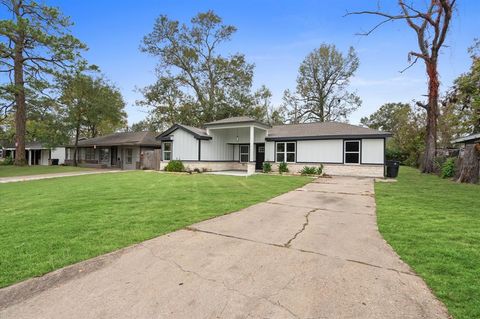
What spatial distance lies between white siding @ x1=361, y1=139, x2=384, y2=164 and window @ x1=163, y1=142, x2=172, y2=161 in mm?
14210

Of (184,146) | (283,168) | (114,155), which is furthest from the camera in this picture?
(114,155)

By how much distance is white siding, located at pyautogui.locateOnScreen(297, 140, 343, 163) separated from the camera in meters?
16.8

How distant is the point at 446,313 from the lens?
2.35m

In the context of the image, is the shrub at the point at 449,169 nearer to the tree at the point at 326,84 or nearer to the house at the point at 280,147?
the house at the point at 280,147

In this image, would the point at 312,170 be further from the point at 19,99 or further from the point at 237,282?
the point at 19,99

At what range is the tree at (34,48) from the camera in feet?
67.3

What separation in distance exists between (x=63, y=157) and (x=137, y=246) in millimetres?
36473

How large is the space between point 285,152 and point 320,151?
8.11 ft

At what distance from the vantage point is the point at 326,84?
119ft

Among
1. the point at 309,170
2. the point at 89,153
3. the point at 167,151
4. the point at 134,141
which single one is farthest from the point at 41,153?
the point at 309,170

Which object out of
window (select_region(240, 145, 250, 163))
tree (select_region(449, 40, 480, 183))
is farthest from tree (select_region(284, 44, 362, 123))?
→ window (select_region(240, 145, 250, 163))

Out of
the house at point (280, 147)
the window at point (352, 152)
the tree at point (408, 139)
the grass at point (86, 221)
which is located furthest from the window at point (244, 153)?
the tree at point (408, 139)

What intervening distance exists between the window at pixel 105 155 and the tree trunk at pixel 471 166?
99.8 ft

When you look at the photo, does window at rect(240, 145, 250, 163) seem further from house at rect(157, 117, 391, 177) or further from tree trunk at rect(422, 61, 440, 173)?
tree trunk at rect(422, 61, 440, 173)
